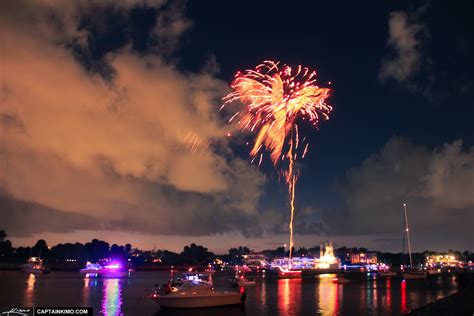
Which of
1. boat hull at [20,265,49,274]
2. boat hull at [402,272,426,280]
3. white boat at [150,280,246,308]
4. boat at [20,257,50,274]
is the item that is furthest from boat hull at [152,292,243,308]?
boat at [20,257,50,274]

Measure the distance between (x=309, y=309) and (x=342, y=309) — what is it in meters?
3.92

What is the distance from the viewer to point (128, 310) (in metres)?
50.2

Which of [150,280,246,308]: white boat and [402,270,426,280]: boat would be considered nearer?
[150,280,246,308]: white boat

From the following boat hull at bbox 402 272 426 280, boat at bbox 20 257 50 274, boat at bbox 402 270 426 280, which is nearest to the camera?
boat hull at bbox 402 272 426 280

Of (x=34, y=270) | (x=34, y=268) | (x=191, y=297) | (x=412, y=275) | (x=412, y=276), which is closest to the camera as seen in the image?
(x=191, y=297)

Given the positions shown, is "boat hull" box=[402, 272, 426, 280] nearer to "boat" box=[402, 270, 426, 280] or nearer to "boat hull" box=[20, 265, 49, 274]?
"boat" box=[402, 270, 426, 280]

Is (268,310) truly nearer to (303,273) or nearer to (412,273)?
(412,273)

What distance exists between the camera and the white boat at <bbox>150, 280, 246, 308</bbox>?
4719cm

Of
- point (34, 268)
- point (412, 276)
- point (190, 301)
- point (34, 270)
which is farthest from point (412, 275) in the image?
point (34, 268)

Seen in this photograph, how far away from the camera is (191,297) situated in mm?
47156

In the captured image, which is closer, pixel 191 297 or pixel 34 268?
pixel 191 297

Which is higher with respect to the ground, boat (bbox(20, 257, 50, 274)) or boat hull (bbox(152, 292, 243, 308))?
boat hull (bbox(152, 292, 243, 308))

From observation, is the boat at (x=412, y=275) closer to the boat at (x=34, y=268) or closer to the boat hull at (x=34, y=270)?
the boat hull at (x=34, y=270)

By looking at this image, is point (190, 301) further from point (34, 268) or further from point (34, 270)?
point (34, 268)
